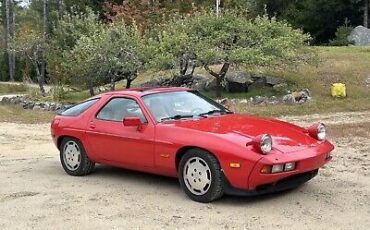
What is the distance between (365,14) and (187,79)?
21.7m

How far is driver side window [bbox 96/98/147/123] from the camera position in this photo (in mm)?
7180

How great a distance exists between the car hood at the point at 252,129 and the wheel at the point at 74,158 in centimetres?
170

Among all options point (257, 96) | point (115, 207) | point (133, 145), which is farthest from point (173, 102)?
point (257, 96)

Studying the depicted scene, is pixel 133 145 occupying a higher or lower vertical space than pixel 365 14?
lower

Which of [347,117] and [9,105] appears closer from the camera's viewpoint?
[347,117]

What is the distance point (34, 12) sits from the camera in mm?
61250

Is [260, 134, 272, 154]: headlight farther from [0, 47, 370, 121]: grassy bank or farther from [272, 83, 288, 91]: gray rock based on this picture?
[272, 83, 288, 91]: gray rock

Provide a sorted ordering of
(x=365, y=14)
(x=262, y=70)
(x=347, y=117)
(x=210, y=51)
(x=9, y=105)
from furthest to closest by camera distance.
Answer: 1. (x=365, y=14)
2. (x=9, y=105)
3. (x=262, y=70)
4. (x=210, y=51)
5. (x=347, y=117)

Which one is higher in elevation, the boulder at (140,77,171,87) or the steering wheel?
the steering wheel

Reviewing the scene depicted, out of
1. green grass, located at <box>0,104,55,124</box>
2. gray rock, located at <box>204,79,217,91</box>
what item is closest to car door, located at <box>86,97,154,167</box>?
green grass, located at <box>0,104,55,124</box>

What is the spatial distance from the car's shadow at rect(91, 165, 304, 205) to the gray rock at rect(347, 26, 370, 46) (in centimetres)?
2589

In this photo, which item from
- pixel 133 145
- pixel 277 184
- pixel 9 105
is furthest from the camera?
pixel 9 105

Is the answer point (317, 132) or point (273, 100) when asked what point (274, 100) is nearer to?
point (273, 100)

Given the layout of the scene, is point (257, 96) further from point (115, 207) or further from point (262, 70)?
point (115, 207)
